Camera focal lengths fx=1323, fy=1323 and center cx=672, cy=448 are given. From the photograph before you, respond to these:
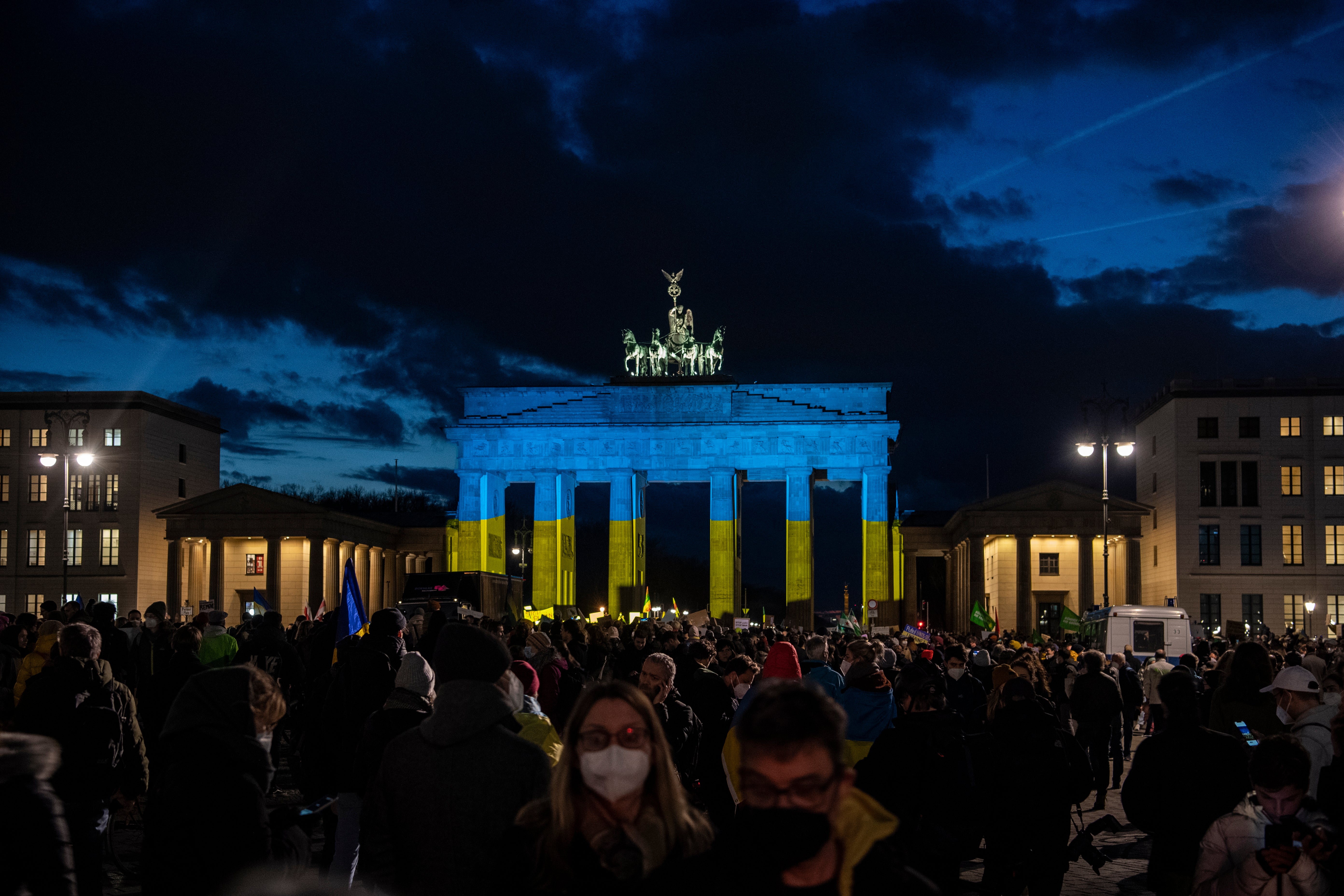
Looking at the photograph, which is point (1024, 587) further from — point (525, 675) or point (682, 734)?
point (525, 675)

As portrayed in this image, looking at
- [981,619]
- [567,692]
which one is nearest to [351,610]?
[567,692]

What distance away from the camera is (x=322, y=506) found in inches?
3004

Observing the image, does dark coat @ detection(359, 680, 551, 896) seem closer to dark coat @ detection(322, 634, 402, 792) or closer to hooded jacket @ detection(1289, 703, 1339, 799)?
dark coat @ detection(322, 634, 402, 792)

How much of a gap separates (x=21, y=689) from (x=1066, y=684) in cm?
1612

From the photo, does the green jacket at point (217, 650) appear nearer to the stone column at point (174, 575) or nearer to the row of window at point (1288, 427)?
the stone column at point (174, 575)

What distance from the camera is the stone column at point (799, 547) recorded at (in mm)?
70375

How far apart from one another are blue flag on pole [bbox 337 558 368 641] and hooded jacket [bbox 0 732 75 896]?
11.1 m

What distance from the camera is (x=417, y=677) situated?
26.8 feet

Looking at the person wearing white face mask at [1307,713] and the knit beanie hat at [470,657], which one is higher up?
the knit beanie hat at [470,657]

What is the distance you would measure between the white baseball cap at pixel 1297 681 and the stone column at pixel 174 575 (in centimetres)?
7229

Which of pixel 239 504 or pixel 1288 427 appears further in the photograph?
pixel 239 504

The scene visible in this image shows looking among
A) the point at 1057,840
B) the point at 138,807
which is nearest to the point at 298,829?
the point at 1057,840

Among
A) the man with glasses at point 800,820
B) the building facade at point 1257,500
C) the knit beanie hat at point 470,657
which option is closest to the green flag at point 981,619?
the knit beanie hat at point 470,657

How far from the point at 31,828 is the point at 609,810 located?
7.46 ft
